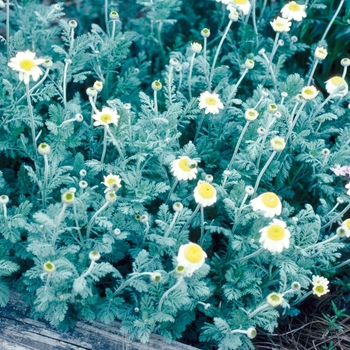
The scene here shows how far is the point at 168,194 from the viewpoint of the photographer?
227 cm

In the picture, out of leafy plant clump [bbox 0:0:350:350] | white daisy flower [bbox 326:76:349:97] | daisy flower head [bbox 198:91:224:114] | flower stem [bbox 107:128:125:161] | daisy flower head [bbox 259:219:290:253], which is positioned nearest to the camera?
daisy flower head [bbox 259:219:290:253]

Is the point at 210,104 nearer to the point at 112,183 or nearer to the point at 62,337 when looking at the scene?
the point at 112,183

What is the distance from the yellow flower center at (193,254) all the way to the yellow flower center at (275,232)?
0.26m

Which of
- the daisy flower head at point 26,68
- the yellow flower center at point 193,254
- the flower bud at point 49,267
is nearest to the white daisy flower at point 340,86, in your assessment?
the yellow flower center at point 193,254

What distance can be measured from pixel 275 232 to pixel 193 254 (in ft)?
1.00

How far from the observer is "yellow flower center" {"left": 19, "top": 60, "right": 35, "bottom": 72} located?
1927 mm

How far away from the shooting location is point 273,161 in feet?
7.69

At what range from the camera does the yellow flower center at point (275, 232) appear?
→ 1.84 metres

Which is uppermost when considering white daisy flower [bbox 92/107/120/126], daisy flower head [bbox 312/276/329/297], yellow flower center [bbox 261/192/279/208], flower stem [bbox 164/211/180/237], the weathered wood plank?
white daisy flower [bbox 92/107/120/126]

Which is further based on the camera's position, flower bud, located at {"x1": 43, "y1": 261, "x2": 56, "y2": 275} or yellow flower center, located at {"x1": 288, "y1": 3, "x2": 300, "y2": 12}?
yellow flower center, located at {"x1": 288, "y1": 3, "x2": 300, "y2": 12}

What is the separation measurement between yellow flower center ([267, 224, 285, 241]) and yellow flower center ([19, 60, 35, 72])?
40.4 inches

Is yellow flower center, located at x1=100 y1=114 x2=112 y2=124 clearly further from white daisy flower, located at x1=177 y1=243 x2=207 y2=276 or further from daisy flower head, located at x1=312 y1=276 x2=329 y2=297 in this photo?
daisy flower head, located at x1=312 y1=276 x2=329 y2=297

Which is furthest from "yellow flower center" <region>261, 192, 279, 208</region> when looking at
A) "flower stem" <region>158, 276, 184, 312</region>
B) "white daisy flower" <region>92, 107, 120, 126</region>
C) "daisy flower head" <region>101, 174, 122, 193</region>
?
"white daisy flower" <region>92, 107, 120, 126</region>

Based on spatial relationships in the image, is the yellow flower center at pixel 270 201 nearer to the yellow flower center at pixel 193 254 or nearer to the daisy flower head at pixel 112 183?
the yellow flower center at pixel 193 254
